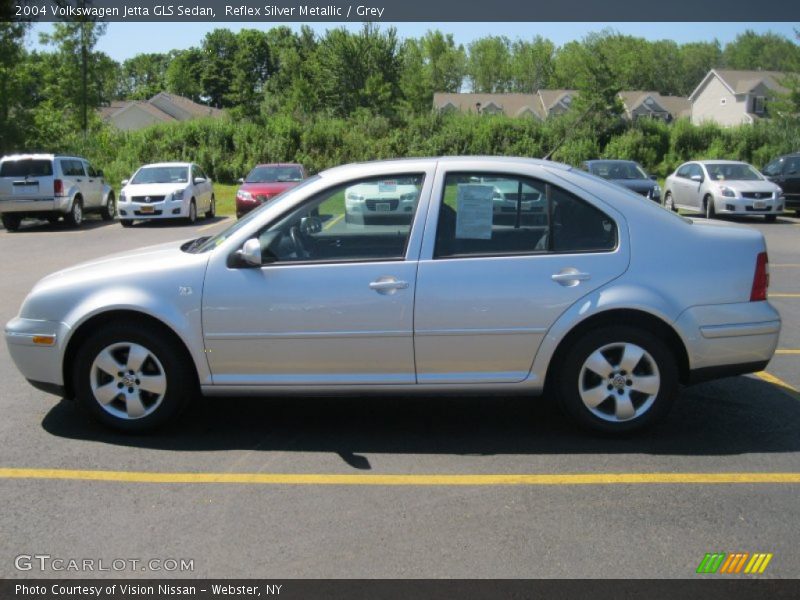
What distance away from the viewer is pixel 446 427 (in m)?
5.23

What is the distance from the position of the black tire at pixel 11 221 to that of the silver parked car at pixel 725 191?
17.5 m

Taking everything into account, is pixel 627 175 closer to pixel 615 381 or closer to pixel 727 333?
pixel 727 333

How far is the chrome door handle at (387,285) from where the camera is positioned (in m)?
4.70

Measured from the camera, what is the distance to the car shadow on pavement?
484cm

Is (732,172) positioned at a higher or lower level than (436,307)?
higher

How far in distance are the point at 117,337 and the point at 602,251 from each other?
2987 millimetres

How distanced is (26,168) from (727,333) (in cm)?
1946

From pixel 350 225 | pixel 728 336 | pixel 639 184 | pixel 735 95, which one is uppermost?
pixel 735 95

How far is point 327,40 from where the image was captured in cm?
5819

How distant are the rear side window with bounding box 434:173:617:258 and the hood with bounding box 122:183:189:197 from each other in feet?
56.3

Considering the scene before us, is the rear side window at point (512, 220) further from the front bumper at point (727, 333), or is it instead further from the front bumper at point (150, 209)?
the front bumper at point (150, 209)

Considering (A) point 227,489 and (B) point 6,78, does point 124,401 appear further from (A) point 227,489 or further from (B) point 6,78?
(B) point 6,78

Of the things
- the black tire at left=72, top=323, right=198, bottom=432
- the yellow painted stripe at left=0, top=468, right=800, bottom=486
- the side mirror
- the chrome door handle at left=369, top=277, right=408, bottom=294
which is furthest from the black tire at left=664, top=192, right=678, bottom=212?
the black tire at left=72, top=323, right=198, bottom=432

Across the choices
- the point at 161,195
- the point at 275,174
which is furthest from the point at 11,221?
the point at 275,174
